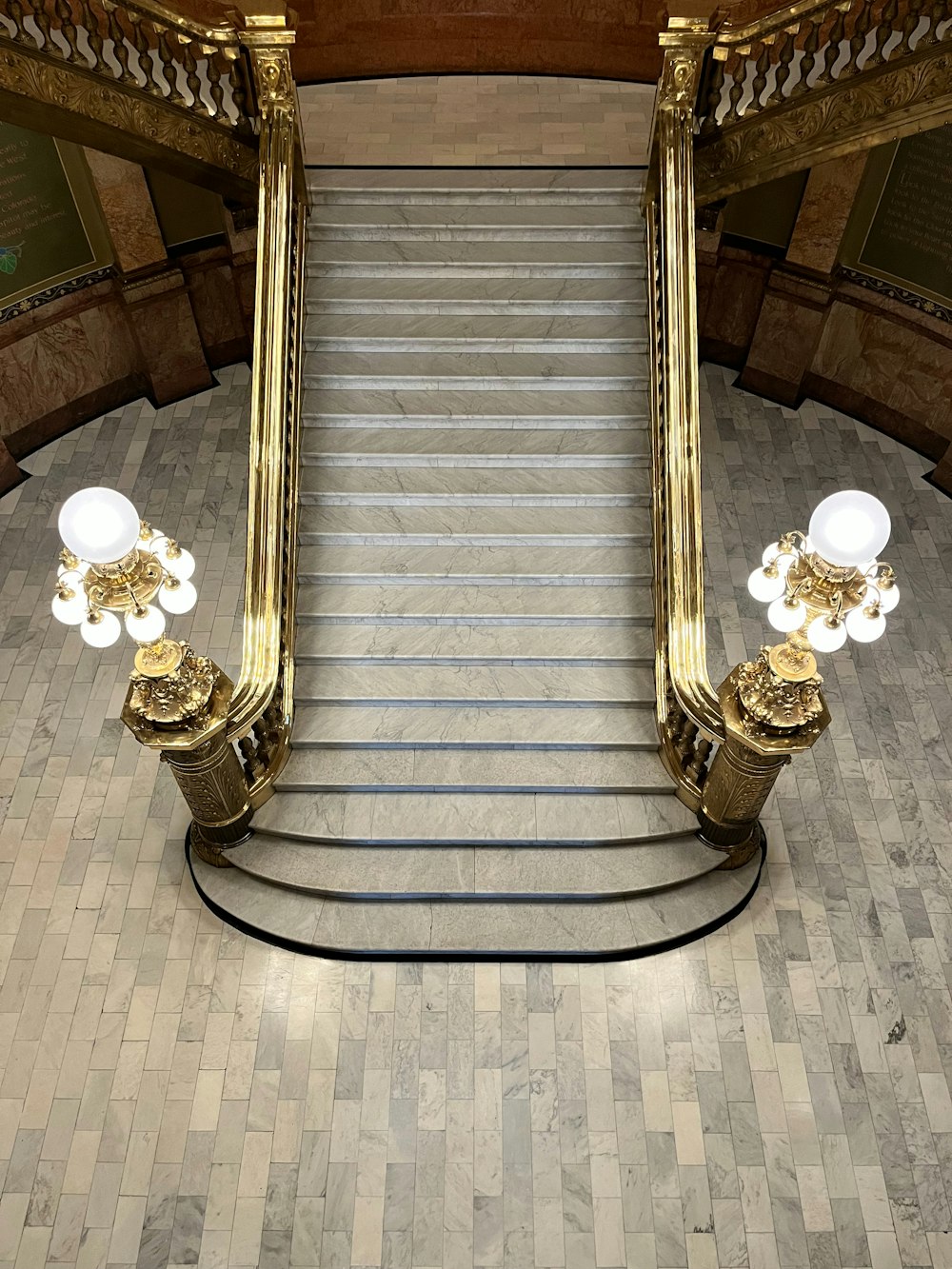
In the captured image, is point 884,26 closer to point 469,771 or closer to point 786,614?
point 786,614

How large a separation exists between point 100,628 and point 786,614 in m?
2.90

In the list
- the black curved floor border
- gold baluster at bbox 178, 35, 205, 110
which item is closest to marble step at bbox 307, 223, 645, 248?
gold baluster at bbox 178, 35, 205, 110

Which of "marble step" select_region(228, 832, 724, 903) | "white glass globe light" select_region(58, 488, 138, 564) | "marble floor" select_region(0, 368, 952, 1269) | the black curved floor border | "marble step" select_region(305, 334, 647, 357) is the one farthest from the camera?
"marble step" select_region(305, 334, 647, 357)

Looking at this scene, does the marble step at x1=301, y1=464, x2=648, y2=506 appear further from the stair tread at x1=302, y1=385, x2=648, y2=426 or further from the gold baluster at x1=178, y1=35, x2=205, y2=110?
the gold baluster at x1=178, y1=35, x2=205, y2=110

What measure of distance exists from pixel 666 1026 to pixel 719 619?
9.85 feet

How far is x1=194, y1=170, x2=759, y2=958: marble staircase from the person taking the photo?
5402mm

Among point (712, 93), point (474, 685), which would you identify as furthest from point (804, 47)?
point (474, 685)

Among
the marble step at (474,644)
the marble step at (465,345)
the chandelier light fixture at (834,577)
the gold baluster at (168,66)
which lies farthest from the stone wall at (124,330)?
the chandelier light fixture at (834,577)

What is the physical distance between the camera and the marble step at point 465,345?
652 cm

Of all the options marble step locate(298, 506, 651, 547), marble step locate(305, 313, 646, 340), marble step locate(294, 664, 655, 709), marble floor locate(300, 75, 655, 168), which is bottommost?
marble step locate(294, 664, 655, 709)

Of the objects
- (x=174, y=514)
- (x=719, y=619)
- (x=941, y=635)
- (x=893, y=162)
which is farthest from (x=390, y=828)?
(x=893, y=162)

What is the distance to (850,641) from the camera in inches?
271

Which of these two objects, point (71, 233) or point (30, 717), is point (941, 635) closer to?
point (30, 717)

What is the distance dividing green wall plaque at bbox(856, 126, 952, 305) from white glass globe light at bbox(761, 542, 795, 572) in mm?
4752
